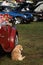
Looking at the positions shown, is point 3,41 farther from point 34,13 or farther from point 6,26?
point 34,13

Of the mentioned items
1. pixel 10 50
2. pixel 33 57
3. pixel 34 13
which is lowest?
pixel 34 13

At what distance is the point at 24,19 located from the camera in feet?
74.1

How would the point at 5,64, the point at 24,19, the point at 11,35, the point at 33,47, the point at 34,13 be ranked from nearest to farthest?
the point at 5,64, the point at 11,35, the point at 33,47, the point at 24,19, the point at 34,13

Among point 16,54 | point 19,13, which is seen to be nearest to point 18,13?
point 19,13

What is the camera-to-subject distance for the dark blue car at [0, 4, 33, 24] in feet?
73.2

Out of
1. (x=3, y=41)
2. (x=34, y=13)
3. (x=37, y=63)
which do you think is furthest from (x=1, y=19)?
(x=34, y=13)

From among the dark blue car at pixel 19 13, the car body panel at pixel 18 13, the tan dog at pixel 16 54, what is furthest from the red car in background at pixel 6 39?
the car body panel at pixel 18 13

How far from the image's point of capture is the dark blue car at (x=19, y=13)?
22297 millimetres

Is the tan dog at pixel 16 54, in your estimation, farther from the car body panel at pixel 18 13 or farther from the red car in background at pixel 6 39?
the car body panel at pixel 18 13

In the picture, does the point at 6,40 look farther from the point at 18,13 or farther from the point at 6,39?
the point at 18,13

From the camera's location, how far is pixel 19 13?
22766 millimetres

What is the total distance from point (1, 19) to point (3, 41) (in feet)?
4.19

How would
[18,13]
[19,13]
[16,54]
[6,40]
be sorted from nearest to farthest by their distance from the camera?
[6,40], [16,54], [18,13], [19,13]

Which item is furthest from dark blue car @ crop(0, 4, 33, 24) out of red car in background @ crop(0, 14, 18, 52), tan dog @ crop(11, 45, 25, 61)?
tan dog @ crop(11, 45, 25, 61)
